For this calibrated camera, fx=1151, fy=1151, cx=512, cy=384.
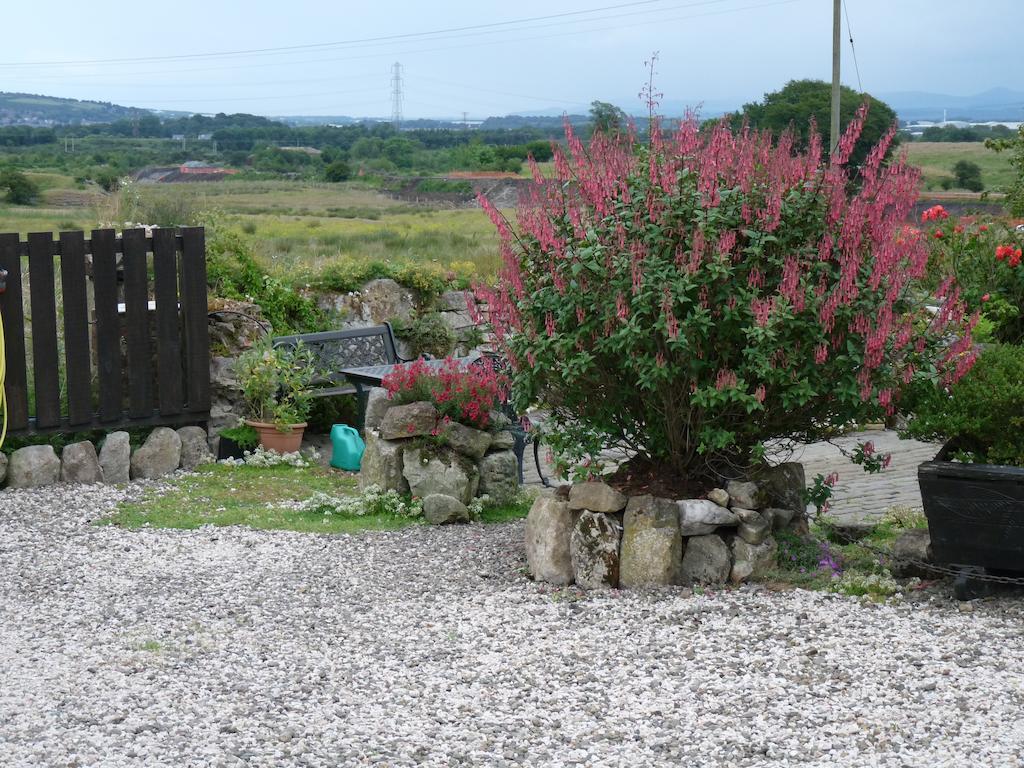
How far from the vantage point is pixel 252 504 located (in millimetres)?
7395

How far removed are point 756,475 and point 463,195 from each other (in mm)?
32990

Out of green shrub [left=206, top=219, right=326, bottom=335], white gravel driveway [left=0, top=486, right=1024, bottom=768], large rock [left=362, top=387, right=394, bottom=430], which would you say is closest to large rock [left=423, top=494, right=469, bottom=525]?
white gravel driveway [left=0, top=486, right=1024, bottom=768]

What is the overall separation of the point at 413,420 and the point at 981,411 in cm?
331

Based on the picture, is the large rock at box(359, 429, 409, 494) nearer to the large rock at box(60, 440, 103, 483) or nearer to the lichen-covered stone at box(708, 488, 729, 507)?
the large rock at box(60, 440, 103, 483)

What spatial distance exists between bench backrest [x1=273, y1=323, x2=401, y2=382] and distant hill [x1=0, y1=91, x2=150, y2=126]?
186ft

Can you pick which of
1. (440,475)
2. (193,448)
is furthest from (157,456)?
(440,475)

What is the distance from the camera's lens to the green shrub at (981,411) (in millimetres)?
4910

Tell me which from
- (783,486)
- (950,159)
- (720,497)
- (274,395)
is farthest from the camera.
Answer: (950,159)

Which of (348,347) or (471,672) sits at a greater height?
(348,347)

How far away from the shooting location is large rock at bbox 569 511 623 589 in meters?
5.19

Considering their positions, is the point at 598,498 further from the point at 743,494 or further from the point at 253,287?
the point at 253,287

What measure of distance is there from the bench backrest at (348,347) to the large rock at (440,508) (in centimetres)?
280

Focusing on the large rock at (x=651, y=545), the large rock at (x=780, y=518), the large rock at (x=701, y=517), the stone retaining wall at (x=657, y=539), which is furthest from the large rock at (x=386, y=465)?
the large rock at (x=780, y=518)

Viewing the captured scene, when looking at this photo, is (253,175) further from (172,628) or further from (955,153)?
(172,628)
